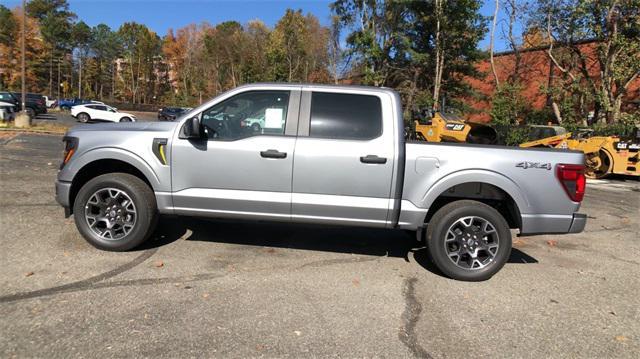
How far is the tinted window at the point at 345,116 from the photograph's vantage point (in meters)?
4.71

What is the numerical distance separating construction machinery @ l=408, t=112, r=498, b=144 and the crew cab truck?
1112cm

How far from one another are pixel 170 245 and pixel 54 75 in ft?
309

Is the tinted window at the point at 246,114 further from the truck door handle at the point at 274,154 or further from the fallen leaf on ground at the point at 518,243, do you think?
the fallen leaf on ground at the point at 518,243

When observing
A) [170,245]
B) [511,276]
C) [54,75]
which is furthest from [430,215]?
[54,75]

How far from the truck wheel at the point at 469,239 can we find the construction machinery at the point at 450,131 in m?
11.2

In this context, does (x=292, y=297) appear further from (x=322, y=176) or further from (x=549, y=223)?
(x=549, y=223)

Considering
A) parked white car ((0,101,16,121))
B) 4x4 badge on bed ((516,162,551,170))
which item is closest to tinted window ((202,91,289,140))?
4x4 badge on bed ((516,162,551,170))

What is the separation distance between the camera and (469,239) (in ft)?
15.4

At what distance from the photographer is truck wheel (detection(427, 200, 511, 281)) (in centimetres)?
463

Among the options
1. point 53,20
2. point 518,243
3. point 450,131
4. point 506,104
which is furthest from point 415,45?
point 53,20

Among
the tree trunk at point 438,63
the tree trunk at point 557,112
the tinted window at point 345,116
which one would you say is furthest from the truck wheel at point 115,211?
the tree trunk at point 557,112

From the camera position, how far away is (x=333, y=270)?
4.82 metres

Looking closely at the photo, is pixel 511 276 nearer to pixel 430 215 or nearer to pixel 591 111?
pixel 430 215

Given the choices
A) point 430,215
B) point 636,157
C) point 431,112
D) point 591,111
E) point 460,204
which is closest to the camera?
point 460,204
